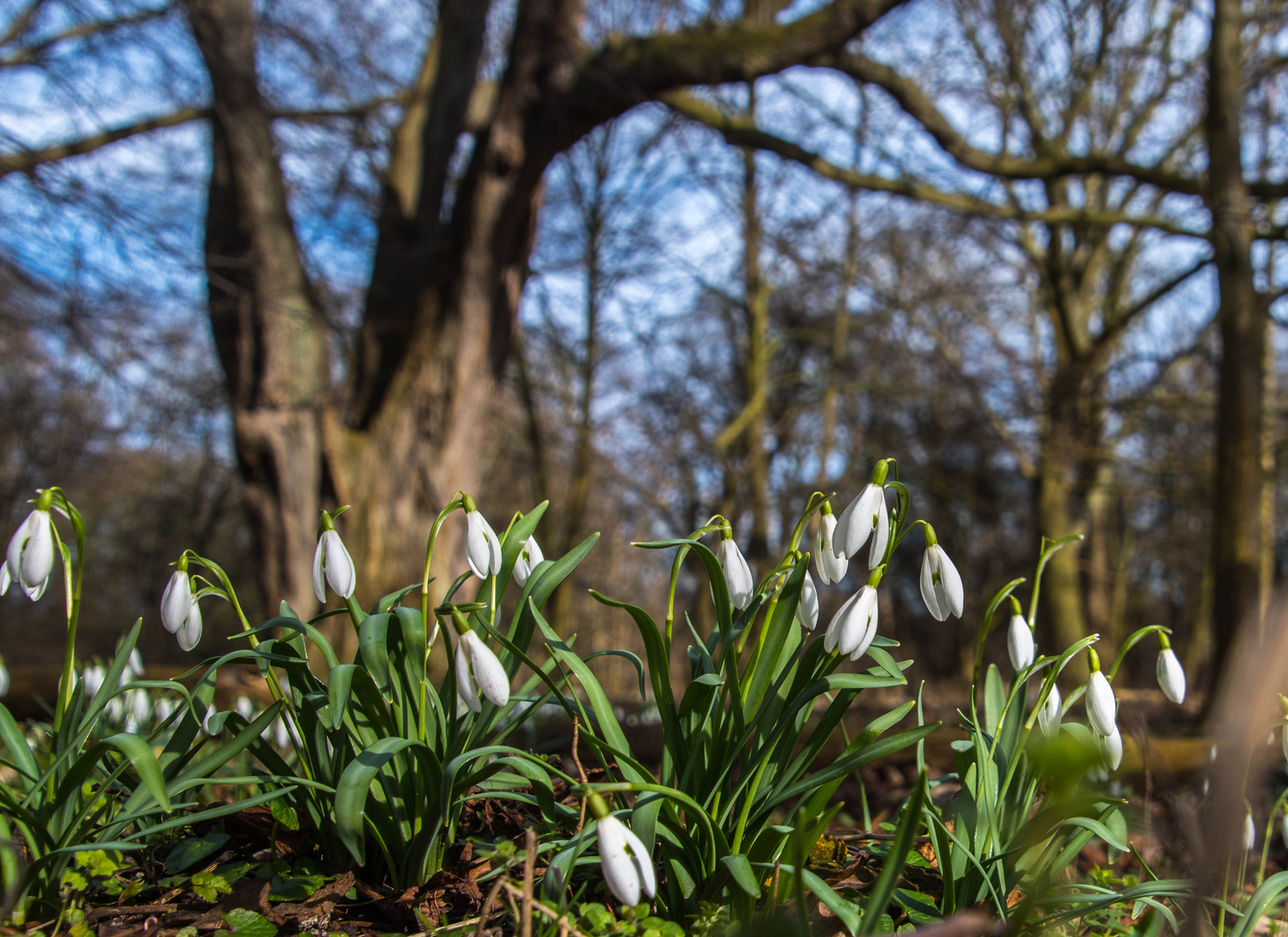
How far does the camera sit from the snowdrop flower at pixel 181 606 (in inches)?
56.2

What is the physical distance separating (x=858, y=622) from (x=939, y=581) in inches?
9.3

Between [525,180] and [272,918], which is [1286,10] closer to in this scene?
[525,180]

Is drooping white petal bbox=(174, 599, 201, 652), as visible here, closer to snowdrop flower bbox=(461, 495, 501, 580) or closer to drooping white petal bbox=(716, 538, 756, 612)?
snowdrop flower bbox=(461, 495, 501, 580)

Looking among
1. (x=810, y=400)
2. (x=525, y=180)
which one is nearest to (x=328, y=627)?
(x=525, y=180)

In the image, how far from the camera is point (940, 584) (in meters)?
1.33

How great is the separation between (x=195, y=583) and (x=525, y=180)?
4.13 m

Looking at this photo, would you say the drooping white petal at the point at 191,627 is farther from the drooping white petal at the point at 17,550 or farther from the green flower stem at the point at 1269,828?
the green flower stem at the point at 1269,828

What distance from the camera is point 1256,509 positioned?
14.7 ft

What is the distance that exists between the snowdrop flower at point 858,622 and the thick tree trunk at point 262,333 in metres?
4.42

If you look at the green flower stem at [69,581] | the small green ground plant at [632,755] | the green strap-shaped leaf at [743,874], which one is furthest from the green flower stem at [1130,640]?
the green flower stem at [69,581]

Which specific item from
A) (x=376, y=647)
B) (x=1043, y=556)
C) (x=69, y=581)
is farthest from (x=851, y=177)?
(x=69, y=581)

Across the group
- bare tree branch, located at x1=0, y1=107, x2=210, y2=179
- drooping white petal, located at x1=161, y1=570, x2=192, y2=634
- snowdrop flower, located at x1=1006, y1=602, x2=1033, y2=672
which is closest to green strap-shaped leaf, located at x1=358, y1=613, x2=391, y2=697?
drooping white petal, located at x1=161, y1=570, x2=192, y2=634

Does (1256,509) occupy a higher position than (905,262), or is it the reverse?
(905,262)

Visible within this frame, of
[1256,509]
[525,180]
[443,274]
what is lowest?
[1256,509]
